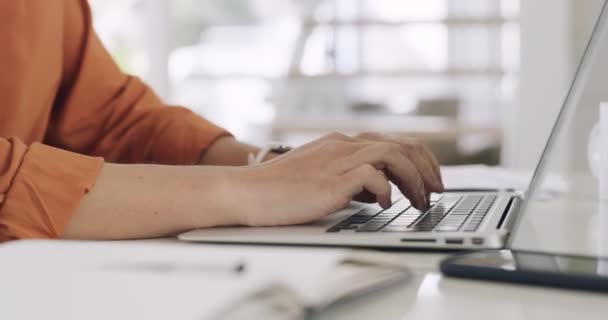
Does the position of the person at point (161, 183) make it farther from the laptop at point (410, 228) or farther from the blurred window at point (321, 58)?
the blurred window at point (321, 58)

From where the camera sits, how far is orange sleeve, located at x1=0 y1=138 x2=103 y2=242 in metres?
0.71

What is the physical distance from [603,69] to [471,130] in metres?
3.45

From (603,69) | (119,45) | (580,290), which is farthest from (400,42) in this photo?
(580,290)

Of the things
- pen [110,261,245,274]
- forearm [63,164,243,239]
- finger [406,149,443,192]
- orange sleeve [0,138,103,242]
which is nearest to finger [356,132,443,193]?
finger [406,149,443,192]

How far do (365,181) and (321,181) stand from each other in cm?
4

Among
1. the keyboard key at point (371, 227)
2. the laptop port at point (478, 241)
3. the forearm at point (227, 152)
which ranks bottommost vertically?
the forearm at point (227, 152)

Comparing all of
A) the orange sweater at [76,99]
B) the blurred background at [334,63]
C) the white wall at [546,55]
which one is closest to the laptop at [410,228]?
the orange sweater at [76,99]

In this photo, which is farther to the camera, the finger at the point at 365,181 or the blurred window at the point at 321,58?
the blurred window at the point at 321,58

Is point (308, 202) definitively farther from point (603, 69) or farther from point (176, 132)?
point (176, 132)

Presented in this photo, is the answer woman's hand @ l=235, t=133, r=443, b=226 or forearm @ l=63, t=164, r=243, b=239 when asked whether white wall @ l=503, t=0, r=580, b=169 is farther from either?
forearm @ l=63, t=164, r=243, b=239

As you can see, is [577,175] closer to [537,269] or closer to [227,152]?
[537,269]

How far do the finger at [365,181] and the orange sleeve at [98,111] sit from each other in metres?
0.49

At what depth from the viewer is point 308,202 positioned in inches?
29.6

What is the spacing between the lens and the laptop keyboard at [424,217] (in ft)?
2.35
